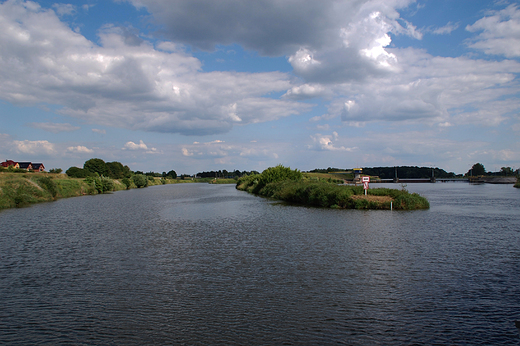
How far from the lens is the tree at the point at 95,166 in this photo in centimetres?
12106

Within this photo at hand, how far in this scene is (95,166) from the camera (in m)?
122

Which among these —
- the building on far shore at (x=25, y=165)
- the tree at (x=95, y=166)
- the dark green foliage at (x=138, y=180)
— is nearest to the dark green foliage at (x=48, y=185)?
the building on far shore at (x=25, y=165)

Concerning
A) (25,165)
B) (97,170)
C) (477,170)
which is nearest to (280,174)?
(97,170)

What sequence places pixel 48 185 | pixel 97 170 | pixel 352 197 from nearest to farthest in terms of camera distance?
1. pixel 352 197
2. pixel 48 185
3. pixel 97 170

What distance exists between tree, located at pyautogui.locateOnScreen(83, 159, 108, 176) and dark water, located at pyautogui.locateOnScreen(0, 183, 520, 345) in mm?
109281

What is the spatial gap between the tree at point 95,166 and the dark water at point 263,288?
359 ft

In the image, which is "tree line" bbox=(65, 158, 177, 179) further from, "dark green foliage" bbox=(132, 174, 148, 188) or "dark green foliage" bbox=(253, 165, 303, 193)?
"dark green foliage" bbox=(253, 165, 303, 193)

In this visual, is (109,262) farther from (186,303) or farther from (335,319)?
(335,319)

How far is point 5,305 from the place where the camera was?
9578mm

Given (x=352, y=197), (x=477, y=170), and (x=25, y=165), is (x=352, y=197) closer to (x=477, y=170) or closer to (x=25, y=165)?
(x=25, y=165)

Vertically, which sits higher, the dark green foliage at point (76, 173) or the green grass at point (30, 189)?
the dark green foliage at point (76, 173)

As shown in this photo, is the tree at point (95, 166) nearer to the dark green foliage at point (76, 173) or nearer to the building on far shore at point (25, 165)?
the building on far shore at point (25, 165)

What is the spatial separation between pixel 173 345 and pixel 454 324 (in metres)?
6.65

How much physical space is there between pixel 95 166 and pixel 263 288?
125980 millimetres
